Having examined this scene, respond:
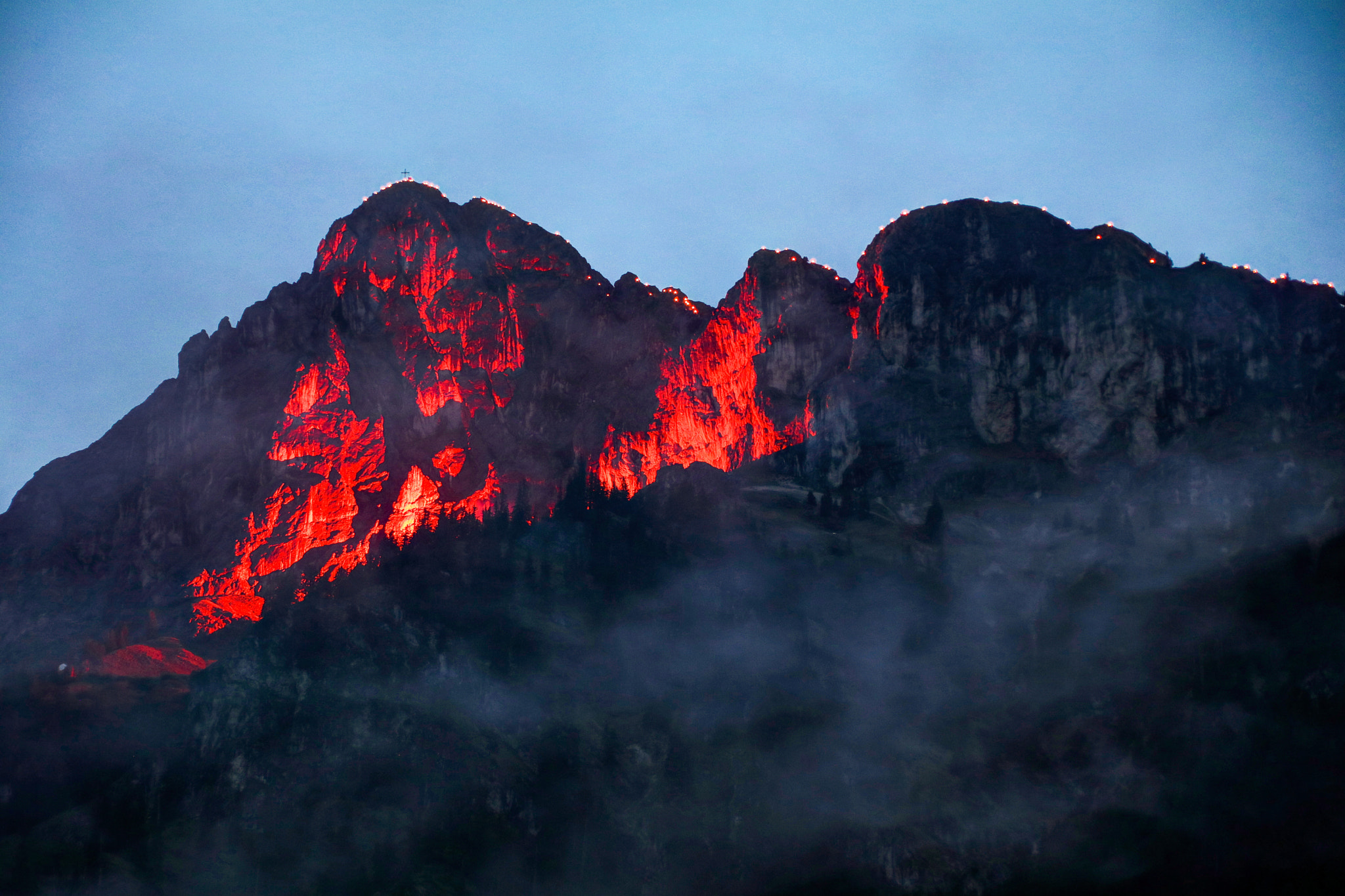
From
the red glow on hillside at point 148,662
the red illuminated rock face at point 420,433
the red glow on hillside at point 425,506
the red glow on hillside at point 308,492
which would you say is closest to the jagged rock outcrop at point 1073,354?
the red illuminated rock face at point 420,433

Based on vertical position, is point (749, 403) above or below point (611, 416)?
below

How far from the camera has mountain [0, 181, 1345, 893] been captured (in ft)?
456

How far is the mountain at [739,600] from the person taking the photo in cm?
13912

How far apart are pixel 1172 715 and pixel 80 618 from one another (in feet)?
452

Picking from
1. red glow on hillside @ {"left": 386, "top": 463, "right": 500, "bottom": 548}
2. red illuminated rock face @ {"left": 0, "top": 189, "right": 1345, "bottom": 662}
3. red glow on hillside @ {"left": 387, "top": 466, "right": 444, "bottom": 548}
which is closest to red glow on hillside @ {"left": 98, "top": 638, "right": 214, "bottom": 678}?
red illuminated rock face @ {"left": 0, "top": 189, "right": 1345, "bottom": 662}

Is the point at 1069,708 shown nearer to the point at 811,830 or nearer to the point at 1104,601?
the point at 1104,601

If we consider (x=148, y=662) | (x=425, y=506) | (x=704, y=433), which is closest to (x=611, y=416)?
(x=704, y=433)

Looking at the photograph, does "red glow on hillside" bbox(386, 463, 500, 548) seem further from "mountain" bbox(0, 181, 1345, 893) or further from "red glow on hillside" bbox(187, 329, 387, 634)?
"red glow on hillside" bbox(187, 329, 387, 634)

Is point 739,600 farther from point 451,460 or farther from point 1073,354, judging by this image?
point 1073,354

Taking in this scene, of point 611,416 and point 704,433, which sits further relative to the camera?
point 611,416

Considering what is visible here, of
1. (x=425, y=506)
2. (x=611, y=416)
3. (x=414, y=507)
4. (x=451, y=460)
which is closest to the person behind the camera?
(x=414, y=507)

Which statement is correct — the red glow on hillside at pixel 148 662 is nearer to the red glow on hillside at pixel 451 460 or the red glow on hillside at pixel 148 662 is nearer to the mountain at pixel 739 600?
the mountain at pixel 739 600

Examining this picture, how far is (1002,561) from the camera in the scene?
16575 centimetres

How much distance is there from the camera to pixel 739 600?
166 meters
